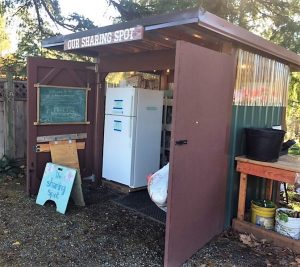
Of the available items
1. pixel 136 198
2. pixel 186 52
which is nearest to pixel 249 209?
pixel 136 198

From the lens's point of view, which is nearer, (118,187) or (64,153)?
(64,153)

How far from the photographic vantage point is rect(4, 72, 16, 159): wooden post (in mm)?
5410

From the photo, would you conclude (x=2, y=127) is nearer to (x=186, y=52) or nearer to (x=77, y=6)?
(x=77, y=6)

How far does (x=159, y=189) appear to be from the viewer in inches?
121

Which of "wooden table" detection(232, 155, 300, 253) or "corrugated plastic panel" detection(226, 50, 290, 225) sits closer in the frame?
"wooden table" detection(232, 155, 300, 253)

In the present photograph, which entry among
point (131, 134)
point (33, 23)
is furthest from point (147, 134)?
point (33, 23)

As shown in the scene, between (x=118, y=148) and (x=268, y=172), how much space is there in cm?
238

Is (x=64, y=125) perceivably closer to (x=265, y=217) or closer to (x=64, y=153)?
(x=64, y=153)

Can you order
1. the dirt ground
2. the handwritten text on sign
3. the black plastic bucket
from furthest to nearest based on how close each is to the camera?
the black plastic bucket
the handwritten text on sign
the dirt ground

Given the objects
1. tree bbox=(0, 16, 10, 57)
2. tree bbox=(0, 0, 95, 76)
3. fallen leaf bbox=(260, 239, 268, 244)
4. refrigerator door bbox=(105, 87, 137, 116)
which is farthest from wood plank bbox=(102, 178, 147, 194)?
tree bbox=(0, 16, 10, 57)

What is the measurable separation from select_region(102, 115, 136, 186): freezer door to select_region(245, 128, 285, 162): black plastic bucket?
1914mm

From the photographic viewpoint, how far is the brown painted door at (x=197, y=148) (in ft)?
8.73

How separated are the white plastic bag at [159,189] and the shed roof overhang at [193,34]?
1379 mm

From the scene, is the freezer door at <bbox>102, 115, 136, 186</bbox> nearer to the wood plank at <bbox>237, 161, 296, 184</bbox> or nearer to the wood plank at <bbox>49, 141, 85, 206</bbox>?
the wood plank at <bbox>49, 141, 85, 206</bbox>
